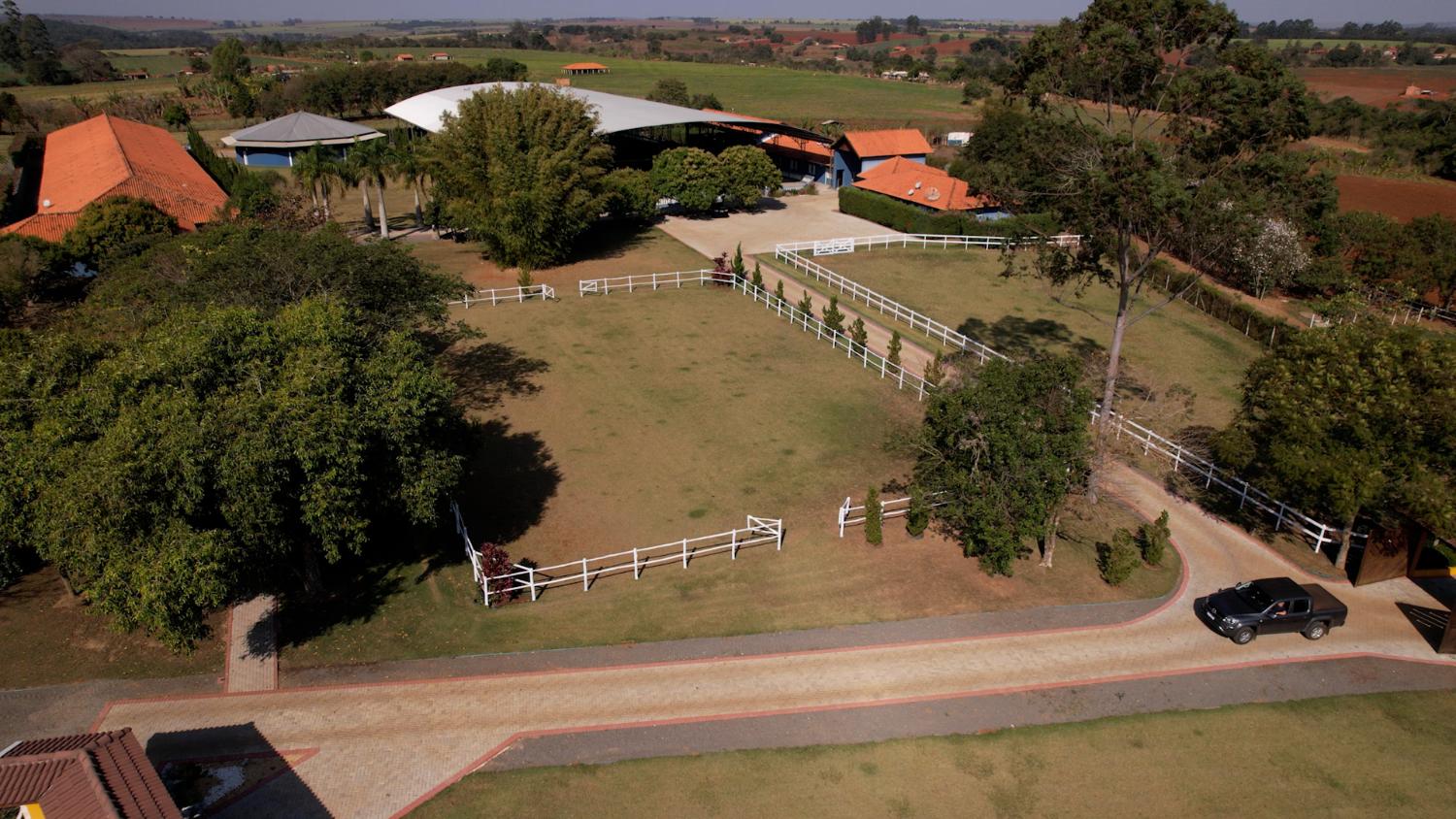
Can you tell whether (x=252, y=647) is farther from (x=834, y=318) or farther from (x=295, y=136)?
(x=295, y=136)

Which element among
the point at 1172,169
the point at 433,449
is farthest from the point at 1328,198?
the point at 433,449

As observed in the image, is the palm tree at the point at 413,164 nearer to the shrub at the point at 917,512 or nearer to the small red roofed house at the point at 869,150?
the small red roofed house at the point at 869,150

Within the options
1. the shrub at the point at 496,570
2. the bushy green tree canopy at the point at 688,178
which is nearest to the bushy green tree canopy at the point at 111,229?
the shrub at the point at 496,570

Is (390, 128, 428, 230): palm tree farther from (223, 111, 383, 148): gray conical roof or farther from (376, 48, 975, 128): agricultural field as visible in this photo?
(376, 48, 975, 128): agricultural field

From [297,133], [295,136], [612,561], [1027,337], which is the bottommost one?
[612,561]

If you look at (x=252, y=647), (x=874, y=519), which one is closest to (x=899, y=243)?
(x=874, y=519)

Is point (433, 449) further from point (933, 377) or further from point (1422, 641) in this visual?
point (1422, 641)
